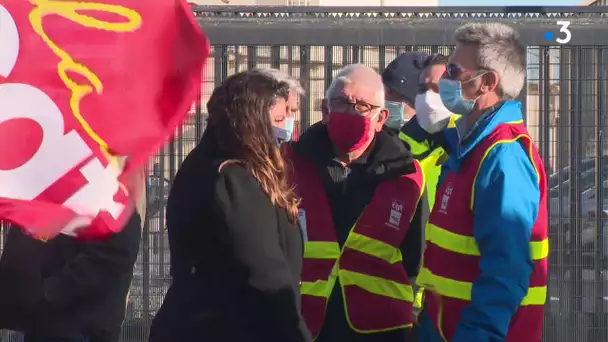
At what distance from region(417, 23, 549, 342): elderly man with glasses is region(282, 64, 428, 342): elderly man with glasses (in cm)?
38

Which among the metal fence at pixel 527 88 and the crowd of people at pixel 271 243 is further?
the metal fence at pixel 527 88

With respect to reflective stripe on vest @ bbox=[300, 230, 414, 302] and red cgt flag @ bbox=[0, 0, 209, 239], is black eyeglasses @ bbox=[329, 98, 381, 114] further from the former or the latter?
red cgt flag @ bbox=[0, 0, 209, 239]

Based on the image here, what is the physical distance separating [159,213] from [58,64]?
4008 millimetres

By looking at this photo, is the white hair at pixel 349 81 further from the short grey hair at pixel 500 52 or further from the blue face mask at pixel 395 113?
the short grey hair at pixel 500 52

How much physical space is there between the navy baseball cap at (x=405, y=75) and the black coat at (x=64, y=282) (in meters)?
1.91

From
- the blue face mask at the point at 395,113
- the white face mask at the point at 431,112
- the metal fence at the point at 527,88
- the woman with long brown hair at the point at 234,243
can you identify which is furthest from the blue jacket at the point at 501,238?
the metal fence at the point at 527,88

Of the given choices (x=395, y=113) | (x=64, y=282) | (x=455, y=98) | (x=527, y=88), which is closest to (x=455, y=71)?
(x=455, y=98)

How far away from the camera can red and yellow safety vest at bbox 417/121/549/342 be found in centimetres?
386

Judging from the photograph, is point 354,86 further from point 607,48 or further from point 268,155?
point 607,48

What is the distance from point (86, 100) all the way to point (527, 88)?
4354 mm

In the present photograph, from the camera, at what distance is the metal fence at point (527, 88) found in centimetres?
693

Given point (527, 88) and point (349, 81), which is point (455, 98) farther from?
point (527, 88)

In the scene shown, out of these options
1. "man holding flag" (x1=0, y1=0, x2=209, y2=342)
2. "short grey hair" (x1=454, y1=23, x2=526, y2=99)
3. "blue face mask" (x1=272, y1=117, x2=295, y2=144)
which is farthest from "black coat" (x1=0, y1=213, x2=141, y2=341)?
"short grey hair" (x1=454, y1=23, x2=526, y2=99)

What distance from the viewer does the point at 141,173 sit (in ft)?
11.2
